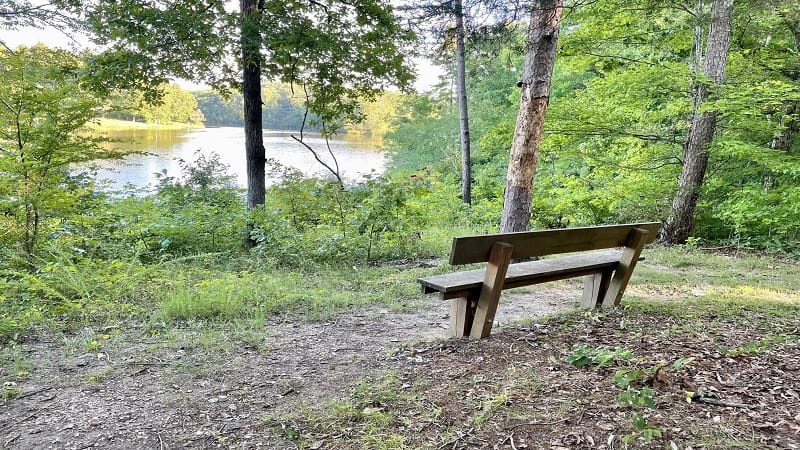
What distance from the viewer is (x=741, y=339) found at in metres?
3.32

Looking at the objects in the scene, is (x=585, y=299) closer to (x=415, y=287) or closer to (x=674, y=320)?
(x=674, y=320)

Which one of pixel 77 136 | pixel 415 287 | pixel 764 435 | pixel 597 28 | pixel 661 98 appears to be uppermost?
pixel 597 28

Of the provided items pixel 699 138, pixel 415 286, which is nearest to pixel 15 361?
pixel 415 286

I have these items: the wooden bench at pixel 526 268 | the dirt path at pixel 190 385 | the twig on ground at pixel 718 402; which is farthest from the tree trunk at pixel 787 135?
the twig on ground at pixel 718 402

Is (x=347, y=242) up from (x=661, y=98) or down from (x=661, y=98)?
down

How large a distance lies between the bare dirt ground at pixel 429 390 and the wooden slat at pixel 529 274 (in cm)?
41

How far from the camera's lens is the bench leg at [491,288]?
3168mm

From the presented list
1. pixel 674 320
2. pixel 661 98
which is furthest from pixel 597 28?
pixel 674 320

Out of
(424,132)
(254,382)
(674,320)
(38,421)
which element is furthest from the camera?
(424,132)

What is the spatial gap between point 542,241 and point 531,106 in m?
2.71

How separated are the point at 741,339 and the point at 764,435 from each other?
1526 millimetres

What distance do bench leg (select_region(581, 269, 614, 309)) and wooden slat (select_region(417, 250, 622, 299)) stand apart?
0.43 feet

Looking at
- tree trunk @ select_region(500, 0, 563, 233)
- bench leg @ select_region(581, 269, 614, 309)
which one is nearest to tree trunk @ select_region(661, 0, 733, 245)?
tree trunk @ select_region(500, 0, 563, 233)

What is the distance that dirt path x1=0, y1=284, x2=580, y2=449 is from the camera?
2389 mm
